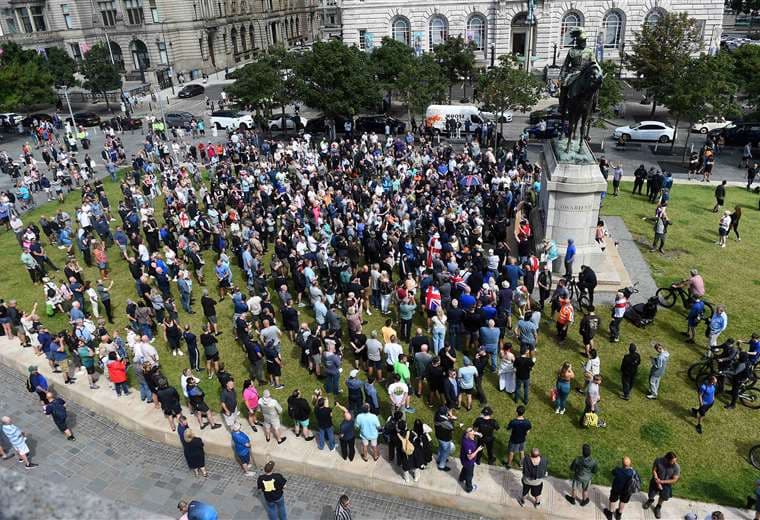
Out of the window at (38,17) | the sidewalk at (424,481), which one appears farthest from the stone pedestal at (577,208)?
the window at (38,17)

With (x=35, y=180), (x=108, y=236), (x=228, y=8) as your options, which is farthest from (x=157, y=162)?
(x=228, y=8)

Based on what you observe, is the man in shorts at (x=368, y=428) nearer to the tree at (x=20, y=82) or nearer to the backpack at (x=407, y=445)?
the backpack at (x=407, y=445)

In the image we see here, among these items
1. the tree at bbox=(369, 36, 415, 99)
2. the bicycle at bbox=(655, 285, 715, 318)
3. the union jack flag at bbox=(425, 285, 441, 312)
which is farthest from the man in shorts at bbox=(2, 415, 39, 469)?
the tree at bbox=(369, 36, 415, 99)

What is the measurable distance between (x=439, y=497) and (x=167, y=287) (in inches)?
428

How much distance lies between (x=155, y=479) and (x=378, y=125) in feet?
108

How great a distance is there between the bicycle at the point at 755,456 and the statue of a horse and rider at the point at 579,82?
386 inches

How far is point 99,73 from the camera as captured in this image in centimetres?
5381

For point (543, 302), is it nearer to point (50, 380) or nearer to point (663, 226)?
point (663, 226)

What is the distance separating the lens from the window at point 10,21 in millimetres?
67812

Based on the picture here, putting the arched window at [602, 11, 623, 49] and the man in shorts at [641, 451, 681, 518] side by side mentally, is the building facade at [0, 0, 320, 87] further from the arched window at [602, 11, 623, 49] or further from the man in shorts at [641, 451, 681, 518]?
the man in shorts at [641, 451, 681, 518]

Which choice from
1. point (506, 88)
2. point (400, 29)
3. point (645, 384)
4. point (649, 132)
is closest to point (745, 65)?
point (649, 132)

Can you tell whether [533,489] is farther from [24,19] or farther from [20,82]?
[24,19]

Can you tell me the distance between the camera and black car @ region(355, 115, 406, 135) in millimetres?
41375

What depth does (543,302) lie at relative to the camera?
1716 centimetres
